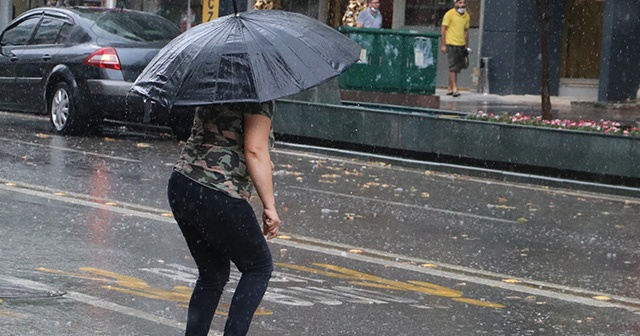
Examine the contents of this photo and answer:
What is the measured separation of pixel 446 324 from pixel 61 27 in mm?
12756

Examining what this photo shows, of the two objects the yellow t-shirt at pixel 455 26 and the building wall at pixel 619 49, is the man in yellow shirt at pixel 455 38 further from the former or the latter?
the building wall at pixel 619 49

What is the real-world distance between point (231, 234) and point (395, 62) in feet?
59.7

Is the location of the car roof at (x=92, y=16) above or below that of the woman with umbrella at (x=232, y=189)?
above

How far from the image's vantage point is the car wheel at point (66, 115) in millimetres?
17891

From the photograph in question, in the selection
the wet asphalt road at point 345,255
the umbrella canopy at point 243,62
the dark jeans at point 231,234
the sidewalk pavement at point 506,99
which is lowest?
the wet asphalt road at point 345,255

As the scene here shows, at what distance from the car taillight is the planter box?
2.47m

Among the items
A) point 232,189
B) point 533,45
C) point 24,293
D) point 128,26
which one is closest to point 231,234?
point 232,189

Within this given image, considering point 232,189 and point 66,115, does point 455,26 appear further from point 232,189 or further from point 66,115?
point 232,189

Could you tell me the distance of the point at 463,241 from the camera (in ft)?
34.4

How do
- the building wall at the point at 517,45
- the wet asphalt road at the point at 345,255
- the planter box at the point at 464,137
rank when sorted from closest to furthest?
the wet asphalt road at the point at 345,255
the planter box at the point at 464,137
the building wall at the point at 517,45

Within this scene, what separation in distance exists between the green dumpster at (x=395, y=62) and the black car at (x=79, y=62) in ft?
16.9

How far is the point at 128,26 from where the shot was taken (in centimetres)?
1858

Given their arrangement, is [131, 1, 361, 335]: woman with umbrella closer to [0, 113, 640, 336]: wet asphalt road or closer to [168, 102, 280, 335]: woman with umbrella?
[168, 102, 280, 335]: woman with umbrella

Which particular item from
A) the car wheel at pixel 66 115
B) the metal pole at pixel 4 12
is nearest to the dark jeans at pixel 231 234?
the car wheel at pixel 66 115
